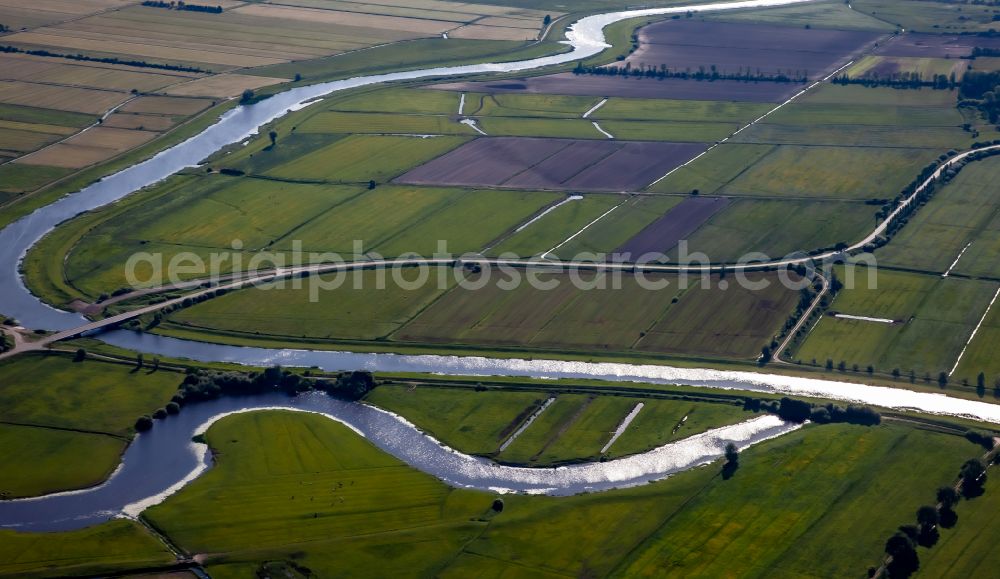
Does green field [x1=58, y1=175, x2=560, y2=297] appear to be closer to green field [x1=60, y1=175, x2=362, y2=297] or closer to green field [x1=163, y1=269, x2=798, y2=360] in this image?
green field [x1=60, y1=175, x2=362, y2=297]

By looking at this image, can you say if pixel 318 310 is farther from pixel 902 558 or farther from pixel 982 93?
pixel 982 93

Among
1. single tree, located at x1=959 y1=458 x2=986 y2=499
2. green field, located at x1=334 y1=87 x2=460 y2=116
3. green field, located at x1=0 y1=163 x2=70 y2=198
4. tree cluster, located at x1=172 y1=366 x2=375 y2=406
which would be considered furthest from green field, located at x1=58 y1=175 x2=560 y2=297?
single tree, located at x1=959 y1=458 x2=986 y2=499

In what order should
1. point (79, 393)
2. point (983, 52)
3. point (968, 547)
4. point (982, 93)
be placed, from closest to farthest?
1. point (968, 547)
2. point (79, 393)
3. point (982, 93)
4. point (983, 52)

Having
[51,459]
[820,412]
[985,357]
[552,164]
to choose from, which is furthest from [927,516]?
[552,164]

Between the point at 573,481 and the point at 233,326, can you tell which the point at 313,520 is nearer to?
the point at 573,481

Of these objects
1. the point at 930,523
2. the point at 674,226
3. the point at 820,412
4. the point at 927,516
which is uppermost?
the point at 674,226

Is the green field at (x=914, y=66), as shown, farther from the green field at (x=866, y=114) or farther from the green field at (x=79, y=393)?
the green field at (x=79, y=393)

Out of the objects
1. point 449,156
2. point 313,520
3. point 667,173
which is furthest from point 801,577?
point 449,156
